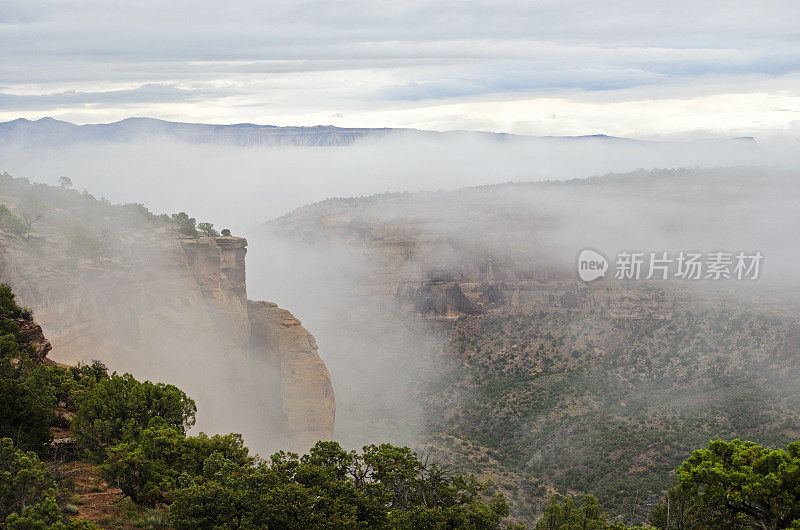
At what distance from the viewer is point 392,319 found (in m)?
103

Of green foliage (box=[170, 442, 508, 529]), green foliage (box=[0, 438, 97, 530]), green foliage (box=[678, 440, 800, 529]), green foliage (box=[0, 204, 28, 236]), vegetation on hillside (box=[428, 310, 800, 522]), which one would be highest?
green foliage (box=[0, 204, 28, 236])

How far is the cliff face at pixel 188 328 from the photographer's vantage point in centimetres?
3888

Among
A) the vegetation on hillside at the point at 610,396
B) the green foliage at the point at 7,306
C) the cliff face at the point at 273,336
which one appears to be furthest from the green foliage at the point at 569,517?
the green foliage at the point at 7,306

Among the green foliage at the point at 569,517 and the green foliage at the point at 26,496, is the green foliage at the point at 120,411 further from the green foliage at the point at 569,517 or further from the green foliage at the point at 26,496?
the green foliage at the point at 569,517

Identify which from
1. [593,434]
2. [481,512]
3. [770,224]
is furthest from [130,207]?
[770,224]

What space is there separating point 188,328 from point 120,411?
19216 millimetres

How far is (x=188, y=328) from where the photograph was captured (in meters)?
46.8

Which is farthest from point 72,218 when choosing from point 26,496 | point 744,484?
point 744,484

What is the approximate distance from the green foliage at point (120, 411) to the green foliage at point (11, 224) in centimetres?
1528

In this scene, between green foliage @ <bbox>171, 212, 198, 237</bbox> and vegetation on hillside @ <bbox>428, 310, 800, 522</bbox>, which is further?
vegetation on hillside @ <bbox>428, 310, 800, 522</bbox>

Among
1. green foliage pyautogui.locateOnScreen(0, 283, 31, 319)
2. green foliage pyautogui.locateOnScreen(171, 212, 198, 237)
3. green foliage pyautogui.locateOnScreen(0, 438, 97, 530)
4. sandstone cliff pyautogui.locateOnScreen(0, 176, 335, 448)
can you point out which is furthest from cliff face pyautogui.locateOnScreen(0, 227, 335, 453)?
green foliage pyautogui.locateOnScreen(0, 438, 97, 530)

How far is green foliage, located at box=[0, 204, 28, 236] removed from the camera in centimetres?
3897

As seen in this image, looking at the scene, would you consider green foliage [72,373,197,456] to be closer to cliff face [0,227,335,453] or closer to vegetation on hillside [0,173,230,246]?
cliff face [0,227,335,453]

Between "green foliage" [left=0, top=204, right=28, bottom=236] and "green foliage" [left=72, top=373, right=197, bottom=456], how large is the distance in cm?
1528
